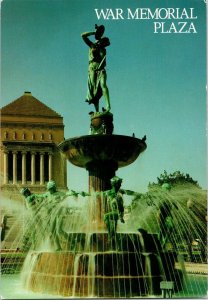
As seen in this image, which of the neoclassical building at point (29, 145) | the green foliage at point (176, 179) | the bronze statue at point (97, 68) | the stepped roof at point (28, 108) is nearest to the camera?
the bronze statue at point (97, 68)

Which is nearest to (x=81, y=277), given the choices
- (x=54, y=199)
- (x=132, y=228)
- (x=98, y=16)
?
(x=54, y=199)

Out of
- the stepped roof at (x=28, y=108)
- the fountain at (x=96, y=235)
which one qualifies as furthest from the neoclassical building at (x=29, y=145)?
the fountain at (x=96, y=235)

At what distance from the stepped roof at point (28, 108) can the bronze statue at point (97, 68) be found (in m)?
68.8

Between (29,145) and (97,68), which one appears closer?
(97,68)

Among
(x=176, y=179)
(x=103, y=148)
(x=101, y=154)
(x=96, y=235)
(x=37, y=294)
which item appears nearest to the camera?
(x=37, y=294)

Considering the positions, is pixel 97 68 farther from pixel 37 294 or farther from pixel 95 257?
pixel 37 294

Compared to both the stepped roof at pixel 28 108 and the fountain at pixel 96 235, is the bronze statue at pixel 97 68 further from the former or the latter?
the stepped roof at pixel 28 108

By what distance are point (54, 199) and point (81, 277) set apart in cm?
240

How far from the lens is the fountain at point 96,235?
35.8 ft

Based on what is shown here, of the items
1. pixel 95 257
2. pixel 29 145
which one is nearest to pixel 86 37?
pixel 95 257

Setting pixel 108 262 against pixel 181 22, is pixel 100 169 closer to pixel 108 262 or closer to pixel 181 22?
pixel 108 262

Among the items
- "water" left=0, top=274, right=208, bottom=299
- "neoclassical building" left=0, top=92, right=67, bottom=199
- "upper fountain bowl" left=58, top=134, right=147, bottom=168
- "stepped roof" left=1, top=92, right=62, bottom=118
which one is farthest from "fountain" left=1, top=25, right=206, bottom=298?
"stepped roof" left=1, top=92, right=62, bottom=118

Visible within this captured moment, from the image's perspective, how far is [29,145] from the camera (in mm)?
80625

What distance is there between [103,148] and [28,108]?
72.6 meters
